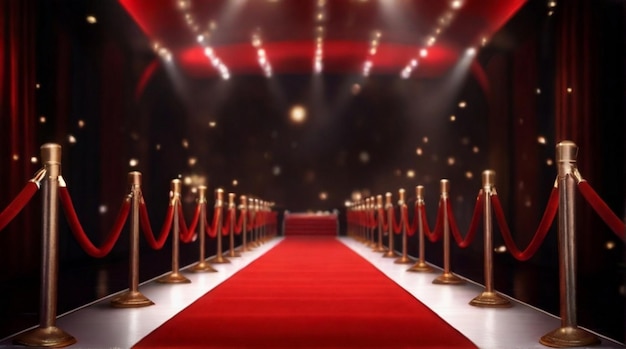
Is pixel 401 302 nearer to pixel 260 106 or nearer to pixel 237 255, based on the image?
pixel 237 255

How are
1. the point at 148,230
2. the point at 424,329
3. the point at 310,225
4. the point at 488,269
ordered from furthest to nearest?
the point at 310,225
the point at 148,230
the point at 488,269
the point at 424,329

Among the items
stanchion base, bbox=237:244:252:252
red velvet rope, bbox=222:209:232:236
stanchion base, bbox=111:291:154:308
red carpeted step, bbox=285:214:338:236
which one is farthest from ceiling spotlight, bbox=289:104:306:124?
→ stanchion base, bbox=111:291:154:308

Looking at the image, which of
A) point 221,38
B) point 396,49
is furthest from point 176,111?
point 396,49

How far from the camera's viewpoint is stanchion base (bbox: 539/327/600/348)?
3.00m

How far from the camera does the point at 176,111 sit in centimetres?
1739

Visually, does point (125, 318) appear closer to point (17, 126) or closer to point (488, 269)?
point (488, 269)

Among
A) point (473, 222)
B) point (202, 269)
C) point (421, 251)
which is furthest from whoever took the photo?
point (421, 251)

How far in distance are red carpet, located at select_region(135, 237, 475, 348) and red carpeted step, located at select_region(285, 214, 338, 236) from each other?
39.6ft

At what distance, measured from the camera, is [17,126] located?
6504 millimetres

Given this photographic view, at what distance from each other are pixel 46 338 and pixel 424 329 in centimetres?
196

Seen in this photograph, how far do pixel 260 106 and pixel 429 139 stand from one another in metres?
5.30

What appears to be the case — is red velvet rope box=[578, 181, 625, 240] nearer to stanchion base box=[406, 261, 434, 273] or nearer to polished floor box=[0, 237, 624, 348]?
polished floor box=[0, 237, 624, 348]

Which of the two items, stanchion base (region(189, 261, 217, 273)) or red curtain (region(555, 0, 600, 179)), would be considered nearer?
red curtain (region(555, 0, 600, 179))

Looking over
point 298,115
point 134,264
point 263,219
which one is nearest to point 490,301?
point 134,264
